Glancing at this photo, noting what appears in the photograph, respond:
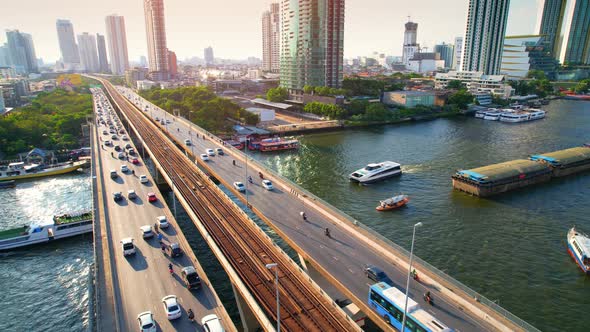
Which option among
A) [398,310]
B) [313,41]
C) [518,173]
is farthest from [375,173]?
[313,41]

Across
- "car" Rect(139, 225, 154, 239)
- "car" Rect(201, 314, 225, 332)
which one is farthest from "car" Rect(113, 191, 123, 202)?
"car" Rect(201, 314, 225, 332)

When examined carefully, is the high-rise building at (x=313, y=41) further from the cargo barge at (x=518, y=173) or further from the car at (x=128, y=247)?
the car at (x=128, y=247)

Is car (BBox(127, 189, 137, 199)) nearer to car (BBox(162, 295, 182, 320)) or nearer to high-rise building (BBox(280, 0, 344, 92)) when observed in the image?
car (BBox(162, 295, 182, 320))

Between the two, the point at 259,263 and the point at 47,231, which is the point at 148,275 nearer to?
the point at 259,263

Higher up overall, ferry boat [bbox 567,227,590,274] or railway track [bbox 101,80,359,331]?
railway track [bbox 101,80,359,331]

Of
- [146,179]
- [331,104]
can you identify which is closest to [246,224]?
[146,179]

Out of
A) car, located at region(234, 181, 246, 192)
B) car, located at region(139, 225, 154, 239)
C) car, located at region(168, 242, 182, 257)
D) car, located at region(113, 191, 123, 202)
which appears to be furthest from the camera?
car, located at region(234, 181, 246, 192)

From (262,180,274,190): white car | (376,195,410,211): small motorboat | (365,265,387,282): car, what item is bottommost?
(376,195,410,211): small motorboat
